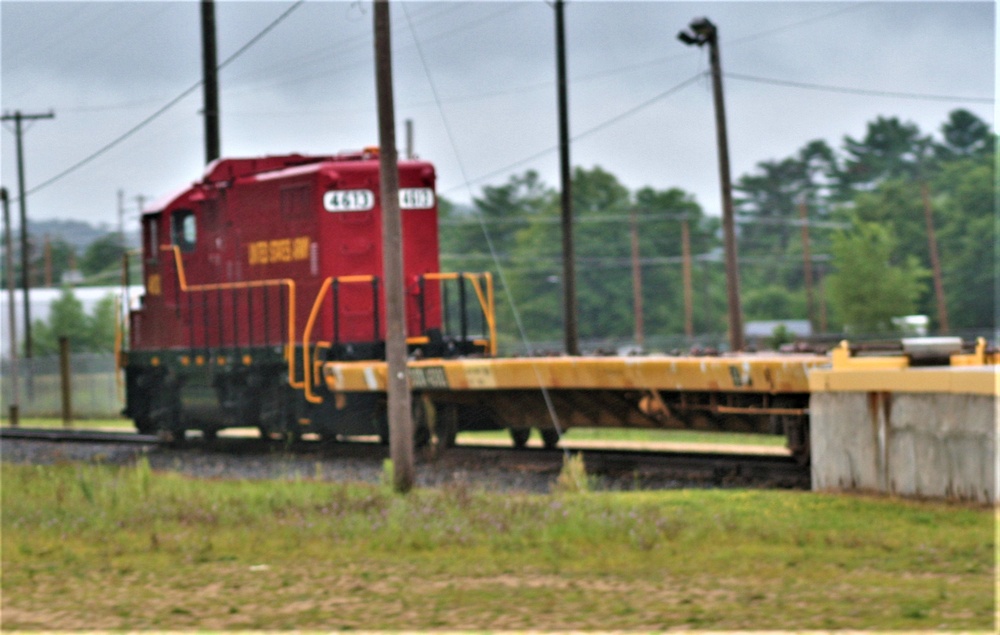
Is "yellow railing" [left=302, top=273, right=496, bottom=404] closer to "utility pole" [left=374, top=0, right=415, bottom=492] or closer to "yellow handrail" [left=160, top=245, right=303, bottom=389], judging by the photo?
"yellow handrail" [left=160, top=245, right=303, bottom=389]

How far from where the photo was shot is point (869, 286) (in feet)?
237

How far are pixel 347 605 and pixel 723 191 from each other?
1798cm

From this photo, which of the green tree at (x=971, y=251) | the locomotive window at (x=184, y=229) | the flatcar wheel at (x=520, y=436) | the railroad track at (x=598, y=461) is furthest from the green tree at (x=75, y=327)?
the flatcar wheel at (x=520, y=436)

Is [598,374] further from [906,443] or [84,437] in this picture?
[84,437]

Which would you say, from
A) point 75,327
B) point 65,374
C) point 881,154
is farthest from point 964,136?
point 65,374

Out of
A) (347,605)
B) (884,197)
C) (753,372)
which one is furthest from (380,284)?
(884,197)

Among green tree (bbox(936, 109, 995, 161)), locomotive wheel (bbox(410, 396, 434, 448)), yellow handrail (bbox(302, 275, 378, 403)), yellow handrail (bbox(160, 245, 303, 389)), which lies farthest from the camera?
green tree (bbox(936, 109, 995, 161))

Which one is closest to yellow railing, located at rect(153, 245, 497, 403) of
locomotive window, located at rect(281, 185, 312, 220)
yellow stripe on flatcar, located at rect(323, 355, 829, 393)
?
yellow stripe on flatcar, located at rect(323, 355, 829, 393)

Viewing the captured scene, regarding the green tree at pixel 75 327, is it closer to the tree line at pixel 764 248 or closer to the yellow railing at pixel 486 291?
the tree line at pixel 764 248

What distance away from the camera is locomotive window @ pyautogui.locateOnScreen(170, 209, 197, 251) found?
21.3 meters

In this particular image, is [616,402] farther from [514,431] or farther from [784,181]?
[784,181]

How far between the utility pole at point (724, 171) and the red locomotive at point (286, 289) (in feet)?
19.0

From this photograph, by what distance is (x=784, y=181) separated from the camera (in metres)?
115

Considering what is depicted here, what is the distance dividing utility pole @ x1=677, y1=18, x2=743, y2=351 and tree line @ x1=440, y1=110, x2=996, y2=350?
146ft
